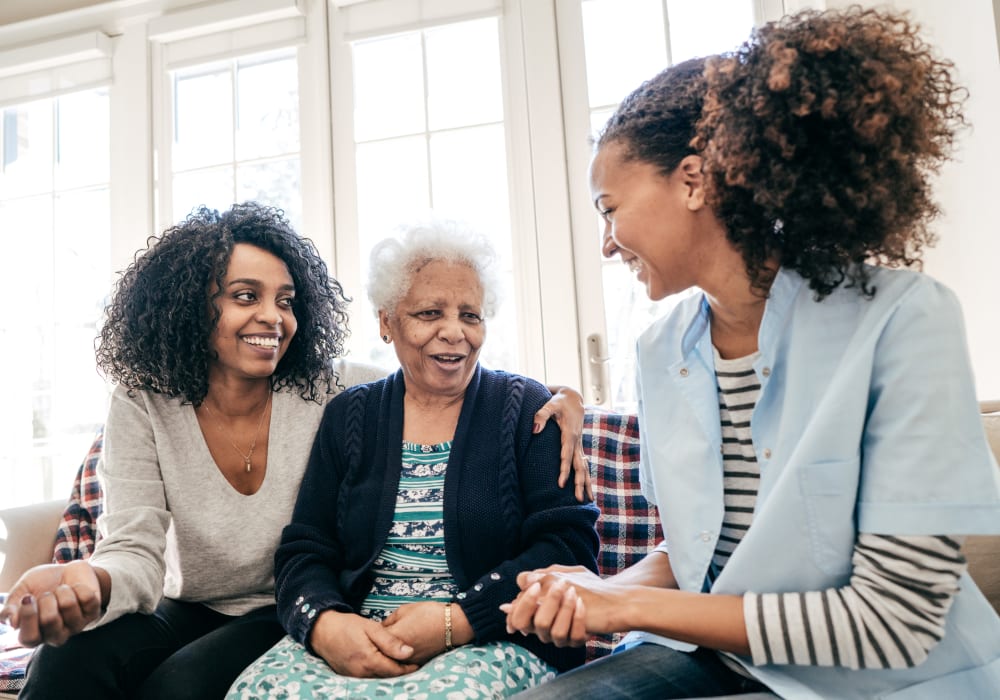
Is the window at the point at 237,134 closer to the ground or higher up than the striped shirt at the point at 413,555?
higher up

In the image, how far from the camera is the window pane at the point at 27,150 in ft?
10.8

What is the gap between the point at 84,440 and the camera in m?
3.15

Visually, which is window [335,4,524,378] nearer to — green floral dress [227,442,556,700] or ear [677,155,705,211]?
green floral dress [227,442,556,700]

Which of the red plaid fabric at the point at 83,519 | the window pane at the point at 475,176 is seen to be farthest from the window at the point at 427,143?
the red plaid fabric at the point at 83,519

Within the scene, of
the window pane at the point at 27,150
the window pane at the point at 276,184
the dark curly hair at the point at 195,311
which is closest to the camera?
the dark curly hair at the point at 195,311

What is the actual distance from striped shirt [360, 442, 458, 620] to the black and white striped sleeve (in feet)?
2.13

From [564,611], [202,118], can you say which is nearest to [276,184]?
[202,118]

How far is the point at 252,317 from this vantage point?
62.2 inches

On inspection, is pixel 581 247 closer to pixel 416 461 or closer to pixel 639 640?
pixel 416 461

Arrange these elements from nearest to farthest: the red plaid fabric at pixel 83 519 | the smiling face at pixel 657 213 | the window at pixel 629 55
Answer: the smiling face at pixel 657 213
the red plaid fabric at pixel 83 519
the window at pixel 629 55

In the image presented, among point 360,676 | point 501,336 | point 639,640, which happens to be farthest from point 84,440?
point 639,640

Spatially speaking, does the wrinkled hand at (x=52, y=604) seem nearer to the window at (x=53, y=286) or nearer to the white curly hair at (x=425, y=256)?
the white curly hair at (x=425, y=256)

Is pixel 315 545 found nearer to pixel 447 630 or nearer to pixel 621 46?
pixel 447 630

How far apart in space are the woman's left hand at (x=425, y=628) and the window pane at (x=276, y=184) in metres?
2.06
